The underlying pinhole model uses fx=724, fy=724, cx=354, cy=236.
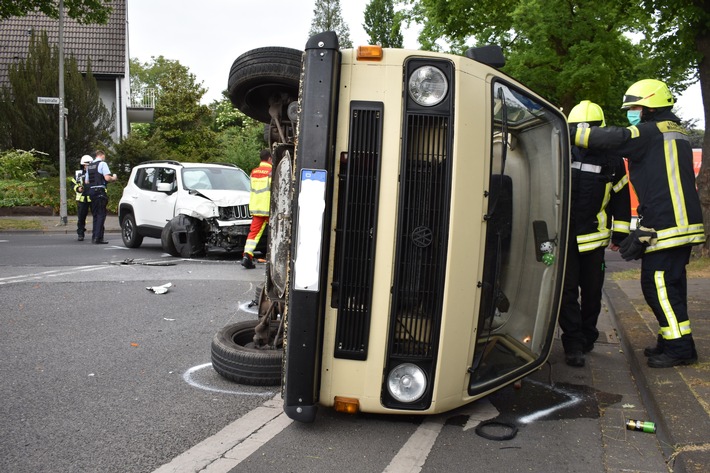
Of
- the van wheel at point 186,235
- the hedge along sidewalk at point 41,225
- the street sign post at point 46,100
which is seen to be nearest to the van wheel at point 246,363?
the van wheel at point 186,235

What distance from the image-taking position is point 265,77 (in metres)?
4.77

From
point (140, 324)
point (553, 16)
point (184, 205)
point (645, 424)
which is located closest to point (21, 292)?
point (140, 324)

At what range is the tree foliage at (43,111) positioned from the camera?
1092 inches

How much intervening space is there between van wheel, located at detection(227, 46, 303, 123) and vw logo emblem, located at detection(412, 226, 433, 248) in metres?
1.57

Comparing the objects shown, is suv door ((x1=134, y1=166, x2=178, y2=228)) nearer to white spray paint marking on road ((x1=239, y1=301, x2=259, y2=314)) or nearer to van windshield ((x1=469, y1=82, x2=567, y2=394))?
white spray paint marking on road ((x1=239, y1=301, x2=259, y2=314))

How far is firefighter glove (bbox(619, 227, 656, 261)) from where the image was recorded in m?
5.18

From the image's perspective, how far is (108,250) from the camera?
1408cm

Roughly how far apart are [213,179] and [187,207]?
1098 mm

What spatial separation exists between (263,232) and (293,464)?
7.89m

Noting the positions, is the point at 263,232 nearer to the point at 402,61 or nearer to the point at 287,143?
the point at 287,143

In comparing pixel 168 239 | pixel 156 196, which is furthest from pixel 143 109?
pixel 168 239

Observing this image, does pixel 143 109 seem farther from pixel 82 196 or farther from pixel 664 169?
pixel 664 169

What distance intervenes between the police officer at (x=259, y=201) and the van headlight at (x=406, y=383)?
18.9 feet

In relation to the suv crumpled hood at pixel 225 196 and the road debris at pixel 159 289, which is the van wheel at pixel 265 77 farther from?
the suv crumpled hood at pixel 225 196
